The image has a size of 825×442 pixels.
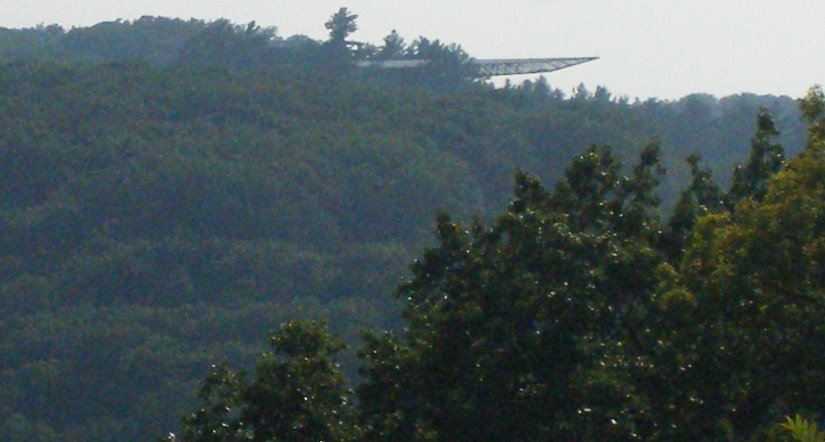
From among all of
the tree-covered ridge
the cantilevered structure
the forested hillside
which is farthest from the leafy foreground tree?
the cantilevered structure

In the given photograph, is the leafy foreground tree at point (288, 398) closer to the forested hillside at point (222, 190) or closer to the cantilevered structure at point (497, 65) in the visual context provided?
the forested hillside at point (222, 190)

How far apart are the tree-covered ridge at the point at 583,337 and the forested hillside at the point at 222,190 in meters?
31.3

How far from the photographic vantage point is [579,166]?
1590 centimetres

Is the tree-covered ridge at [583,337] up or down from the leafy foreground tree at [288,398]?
up

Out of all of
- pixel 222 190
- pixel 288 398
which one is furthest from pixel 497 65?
pixel 288 398

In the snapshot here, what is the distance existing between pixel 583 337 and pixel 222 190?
6842 centimetres

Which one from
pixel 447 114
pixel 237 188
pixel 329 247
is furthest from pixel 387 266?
pixel 447 114

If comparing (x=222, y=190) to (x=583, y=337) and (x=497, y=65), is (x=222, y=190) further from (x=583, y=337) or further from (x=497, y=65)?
(x=583, y=337)

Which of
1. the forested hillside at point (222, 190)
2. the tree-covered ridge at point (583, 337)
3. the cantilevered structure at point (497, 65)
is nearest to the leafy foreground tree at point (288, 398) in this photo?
the tree-covered ridge at point (583, 337)

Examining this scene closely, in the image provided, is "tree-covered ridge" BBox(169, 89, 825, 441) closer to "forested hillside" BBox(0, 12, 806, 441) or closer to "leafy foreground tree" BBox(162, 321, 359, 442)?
"leafy foreground tree" BBox(162, 321, 359, 442)

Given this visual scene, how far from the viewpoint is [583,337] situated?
44.4 ft

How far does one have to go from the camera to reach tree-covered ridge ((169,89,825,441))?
12.5m

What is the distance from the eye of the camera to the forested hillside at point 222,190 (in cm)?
5753

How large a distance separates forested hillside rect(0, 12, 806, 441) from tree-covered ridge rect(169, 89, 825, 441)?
103ft
